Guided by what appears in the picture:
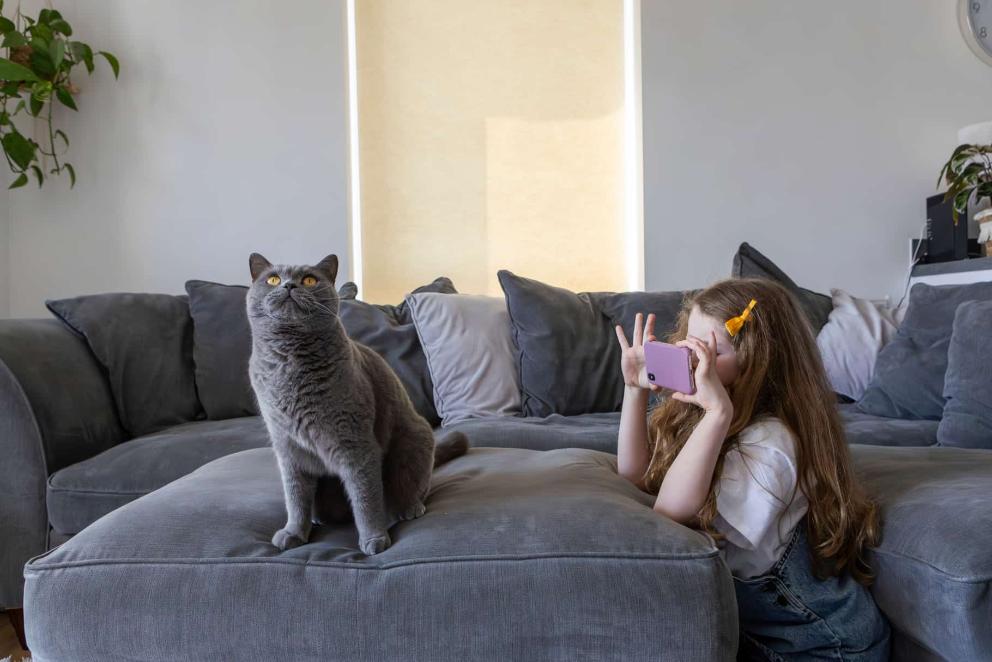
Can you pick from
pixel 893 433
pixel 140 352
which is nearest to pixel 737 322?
pixel 893 433

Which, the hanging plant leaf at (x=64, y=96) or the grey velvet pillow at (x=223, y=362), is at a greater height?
the hanging plant leaf at (x=64, y=96)

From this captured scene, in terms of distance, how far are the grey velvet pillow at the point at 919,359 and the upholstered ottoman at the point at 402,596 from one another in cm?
144

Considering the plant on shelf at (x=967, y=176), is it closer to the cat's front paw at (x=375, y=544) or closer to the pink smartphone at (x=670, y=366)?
the pink smartphone at (x=670, y=366)

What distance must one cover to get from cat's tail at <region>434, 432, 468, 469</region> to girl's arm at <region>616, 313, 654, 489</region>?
36 centimetres

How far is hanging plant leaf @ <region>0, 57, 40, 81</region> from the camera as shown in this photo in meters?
2.47

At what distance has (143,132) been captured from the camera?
9.44 feet

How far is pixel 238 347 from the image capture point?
2.26 m

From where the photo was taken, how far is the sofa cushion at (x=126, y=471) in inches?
67.0

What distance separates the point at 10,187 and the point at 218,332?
1262 millimetres

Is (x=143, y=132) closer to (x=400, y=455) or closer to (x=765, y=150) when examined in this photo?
(x=400, y=455)

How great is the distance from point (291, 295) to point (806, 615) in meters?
0.95

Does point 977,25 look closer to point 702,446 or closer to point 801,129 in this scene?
point 801,129

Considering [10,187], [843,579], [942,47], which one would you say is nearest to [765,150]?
[942,47]

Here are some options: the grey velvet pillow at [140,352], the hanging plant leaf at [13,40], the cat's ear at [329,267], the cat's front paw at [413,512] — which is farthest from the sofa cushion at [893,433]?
the hanging plant leaf at [13,40]
